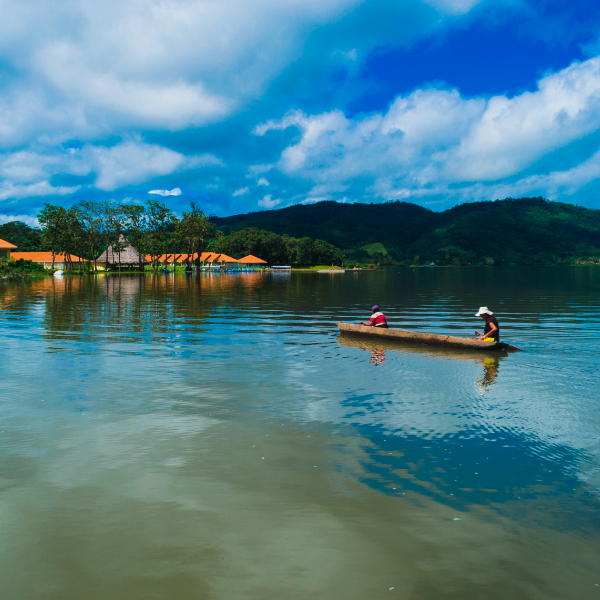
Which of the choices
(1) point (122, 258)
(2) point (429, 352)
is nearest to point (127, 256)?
(1) point (122, 258)

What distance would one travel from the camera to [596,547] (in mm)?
6211

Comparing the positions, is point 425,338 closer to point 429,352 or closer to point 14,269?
point 429,352

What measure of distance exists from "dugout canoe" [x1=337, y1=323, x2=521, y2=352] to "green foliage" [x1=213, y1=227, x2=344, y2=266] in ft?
490

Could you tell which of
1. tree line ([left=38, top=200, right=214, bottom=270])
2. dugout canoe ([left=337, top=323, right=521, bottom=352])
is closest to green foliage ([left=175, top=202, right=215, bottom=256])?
tree line ([left=38, top=200, right=214, bottom=270])

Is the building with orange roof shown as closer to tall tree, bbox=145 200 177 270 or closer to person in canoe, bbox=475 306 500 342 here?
tall tree, bbox=145 200 177 270

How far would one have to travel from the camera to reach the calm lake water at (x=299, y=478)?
226 inches

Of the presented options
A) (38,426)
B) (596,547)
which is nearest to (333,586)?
(596,547)

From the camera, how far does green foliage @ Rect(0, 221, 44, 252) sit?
142000mm

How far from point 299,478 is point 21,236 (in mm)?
170506

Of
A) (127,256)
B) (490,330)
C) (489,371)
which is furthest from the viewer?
(127,256)

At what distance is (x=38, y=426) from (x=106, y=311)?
24.2m

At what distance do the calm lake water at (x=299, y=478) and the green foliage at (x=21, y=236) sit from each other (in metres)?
136

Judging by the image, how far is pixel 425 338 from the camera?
20188 millimetres

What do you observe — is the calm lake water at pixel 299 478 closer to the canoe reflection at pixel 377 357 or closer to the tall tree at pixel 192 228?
the canoe reflection at pixel 377 357
